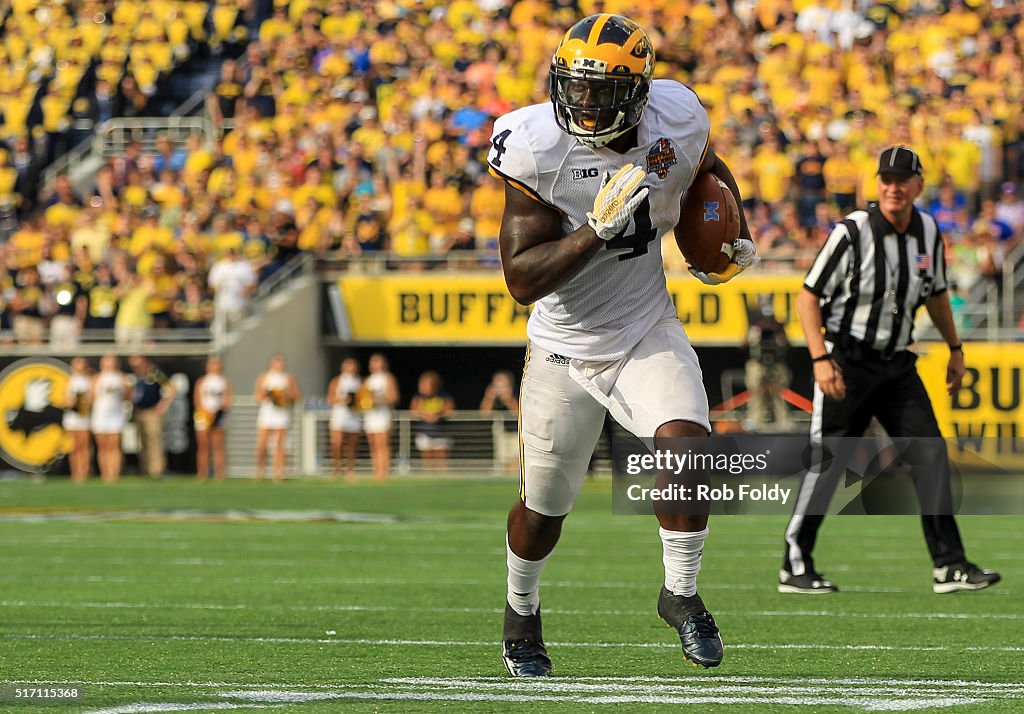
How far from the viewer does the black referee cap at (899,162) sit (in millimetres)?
7242

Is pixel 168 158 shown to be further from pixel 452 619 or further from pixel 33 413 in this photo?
pixel 452 619

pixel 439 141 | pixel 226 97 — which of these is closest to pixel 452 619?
pixel 439 141

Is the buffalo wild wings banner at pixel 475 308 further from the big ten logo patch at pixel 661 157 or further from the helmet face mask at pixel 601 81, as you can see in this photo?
the helmet face mask at pixel 601 81

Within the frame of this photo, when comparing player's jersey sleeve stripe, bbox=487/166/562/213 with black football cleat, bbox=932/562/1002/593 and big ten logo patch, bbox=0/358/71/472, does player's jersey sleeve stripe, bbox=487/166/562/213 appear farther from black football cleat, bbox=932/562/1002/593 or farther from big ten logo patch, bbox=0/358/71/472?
big ten logo patch, bbox=0/358/71/472

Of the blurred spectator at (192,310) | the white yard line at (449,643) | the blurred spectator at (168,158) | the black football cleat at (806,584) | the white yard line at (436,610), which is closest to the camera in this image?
the white yard line at (449,643)

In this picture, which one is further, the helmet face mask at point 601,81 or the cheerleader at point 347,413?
the cheerleader at point 347,413

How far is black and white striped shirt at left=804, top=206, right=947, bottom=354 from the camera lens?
24.0 feet

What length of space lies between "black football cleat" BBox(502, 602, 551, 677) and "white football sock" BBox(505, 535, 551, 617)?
0.08 ft

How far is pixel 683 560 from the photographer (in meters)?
4.77

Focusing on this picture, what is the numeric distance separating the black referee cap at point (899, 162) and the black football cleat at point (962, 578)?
1.56m

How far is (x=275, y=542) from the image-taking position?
10398mm

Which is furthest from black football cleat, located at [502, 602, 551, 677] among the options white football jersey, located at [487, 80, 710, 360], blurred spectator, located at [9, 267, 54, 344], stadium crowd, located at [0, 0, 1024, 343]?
blurred spectator, located at [9, 267, 54, 344]

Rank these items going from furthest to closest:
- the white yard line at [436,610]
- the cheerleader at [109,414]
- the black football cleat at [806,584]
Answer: the cheerleader at [109,414] → the black football cleat at [806,584] → the white yard line at [436,610]

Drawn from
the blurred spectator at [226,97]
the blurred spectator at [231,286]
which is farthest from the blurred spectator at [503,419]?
the blurred spectator at [226,97]
